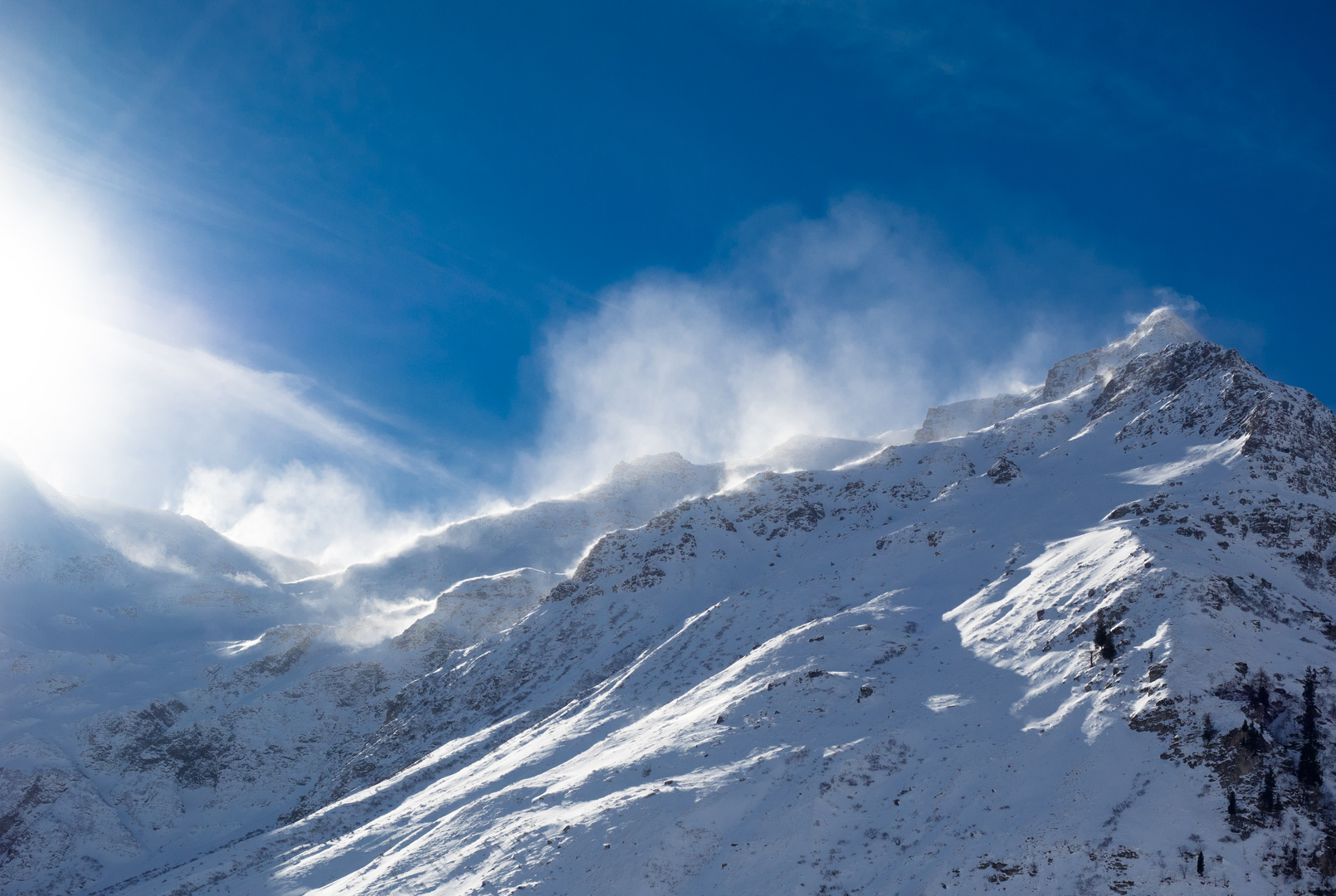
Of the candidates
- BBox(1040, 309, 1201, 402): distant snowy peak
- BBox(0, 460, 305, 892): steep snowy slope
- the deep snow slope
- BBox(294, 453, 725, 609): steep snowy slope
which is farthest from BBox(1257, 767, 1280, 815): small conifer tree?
BBox(294, 453, 725, 609): steep snowy slope

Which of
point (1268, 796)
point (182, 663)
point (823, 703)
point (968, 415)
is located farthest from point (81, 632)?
point (968, 415)

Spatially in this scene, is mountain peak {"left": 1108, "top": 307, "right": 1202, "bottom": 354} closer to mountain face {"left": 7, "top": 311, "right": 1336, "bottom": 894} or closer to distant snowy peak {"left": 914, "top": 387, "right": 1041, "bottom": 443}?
mountain face {"left": 7, "top": 311, "right": 1336, "bottom": 894}

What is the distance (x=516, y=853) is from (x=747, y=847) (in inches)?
511

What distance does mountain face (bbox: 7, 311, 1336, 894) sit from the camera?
86.5 feet

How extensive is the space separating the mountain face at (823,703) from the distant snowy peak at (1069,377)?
1.93 meters

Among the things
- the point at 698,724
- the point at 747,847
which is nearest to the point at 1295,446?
the point at 698,724

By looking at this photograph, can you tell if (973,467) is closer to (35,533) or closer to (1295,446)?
(1295,446)

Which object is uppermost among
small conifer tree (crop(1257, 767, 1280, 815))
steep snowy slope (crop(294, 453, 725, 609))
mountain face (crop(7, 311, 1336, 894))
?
steep snowy slope (crop(294, 453, 725, 609))

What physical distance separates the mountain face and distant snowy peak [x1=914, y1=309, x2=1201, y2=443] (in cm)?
193

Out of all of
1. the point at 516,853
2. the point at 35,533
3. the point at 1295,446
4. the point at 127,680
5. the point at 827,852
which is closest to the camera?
the point at 827,852

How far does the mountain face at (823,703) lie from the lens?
26.4 meters

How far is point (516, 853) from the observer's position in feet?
116

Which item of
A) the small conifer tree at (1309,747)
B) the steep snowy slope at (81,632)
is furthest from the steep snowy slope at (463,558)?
the small conifer tree at (1309,747)

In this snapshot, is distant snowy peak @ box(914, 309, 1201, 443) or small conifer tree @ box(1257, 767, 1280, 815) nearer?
small conifer tree @ box(1257, 767, 1280, 815)
